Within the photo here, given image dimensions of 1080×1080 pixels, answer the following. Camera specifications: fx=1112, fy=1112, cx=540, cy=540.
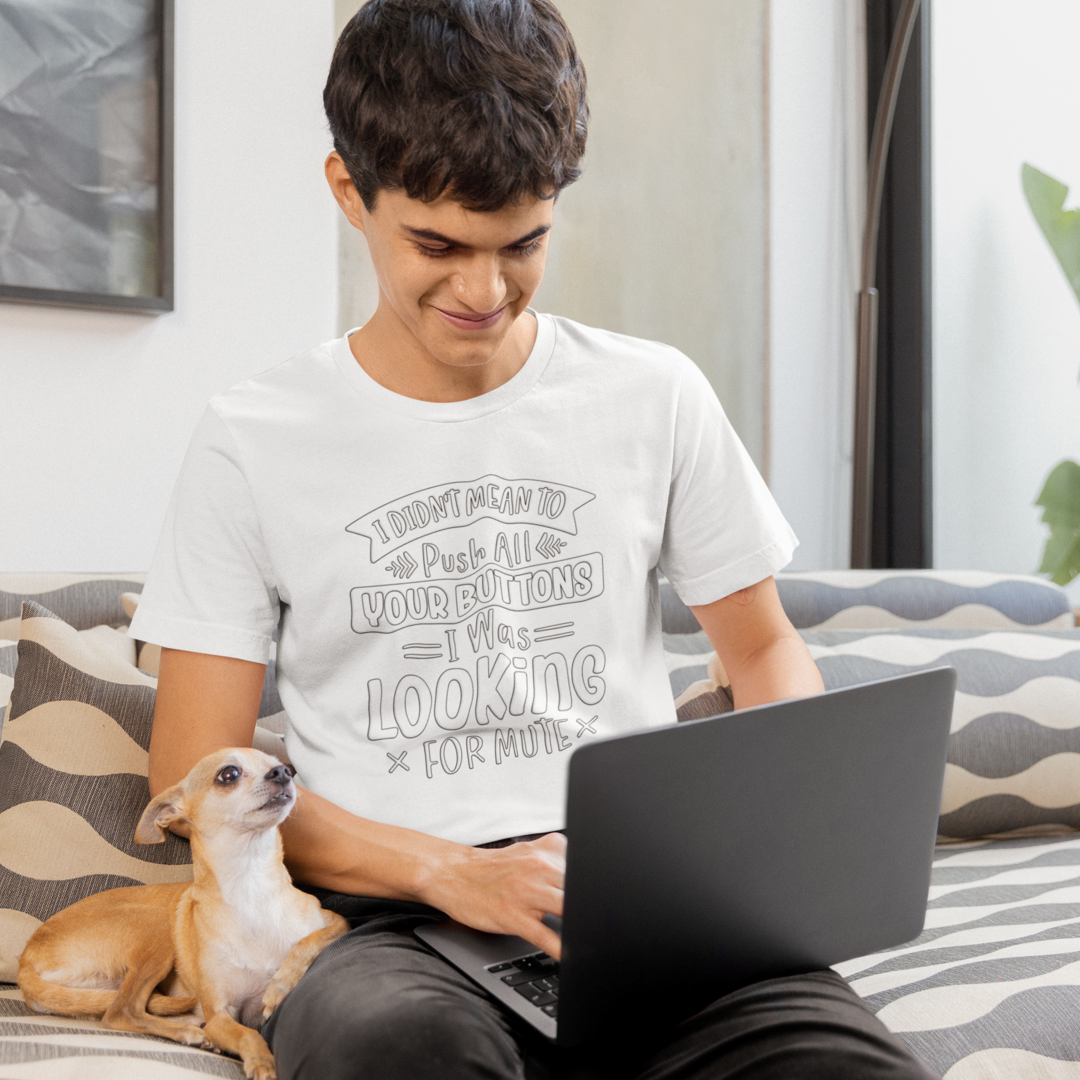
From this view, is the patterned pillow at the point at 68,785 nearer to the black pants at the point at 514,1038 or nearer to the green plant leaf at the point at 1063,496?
the black pants at the point at 514,1038

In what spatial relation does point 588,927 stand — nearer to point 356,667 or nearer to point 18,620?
point 356,667

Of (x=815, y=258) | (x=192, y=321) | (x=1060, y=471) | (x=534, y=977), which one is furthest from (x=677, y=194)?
(x=534, y=977)

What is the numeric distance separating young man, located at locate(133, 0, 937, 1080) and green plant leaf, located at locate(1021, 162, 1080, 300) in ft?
4.19

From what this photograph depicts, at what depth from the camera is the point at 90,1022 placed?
3.04 feet

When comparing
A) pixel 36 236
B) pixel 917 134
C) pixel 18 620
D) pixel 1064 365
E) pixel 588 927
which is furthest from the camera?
pixel 917 134

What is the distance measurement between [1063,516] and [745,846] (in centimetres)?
172

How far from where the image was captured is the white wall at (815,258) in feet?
8.04

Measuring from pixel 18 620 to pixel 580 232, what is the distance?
1347 millimetres

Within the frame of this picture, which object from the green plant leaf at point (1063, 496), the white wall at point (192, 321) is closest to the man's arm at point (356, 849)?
the white wall at point (192, 321)

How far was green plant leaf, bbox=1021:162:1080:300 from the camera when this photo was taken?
202 cm

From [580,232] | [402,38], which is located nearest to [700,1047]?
[402,38]

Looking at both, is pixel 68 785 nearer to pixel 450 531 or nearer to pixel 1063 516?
pixel 450 531

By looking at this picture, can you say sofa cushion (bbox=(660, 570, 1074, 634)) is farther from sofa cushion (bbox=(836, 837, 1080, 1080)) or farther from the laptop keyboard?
the laptop keyboard

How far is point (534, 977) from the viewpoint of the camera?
0.77 meters
